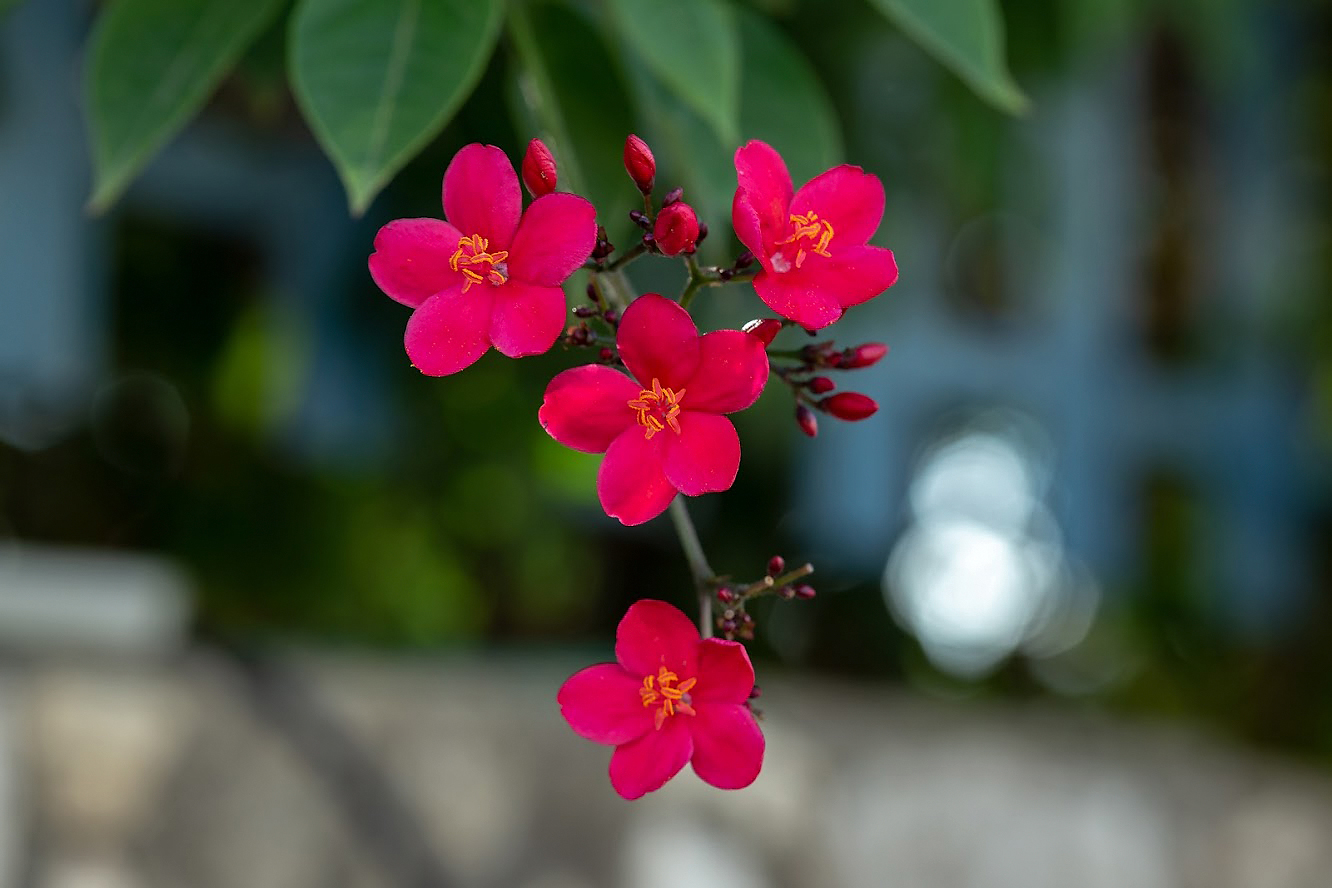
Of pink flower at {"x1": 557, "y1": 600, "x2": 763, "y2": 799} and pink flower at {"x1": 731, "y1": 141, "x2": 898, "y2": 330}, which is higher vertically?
pink flower at {"x1": 731, "y1": 141, "x2": 898, "y2": 330}

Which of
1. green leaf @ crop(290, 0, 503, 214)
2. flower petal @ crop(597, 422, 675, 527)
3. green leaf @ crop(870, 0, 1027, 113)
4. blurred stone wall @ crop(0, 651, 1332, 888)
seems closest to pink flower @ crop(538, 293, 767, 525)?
flower petal @ crop(597, 422, 675, 527)

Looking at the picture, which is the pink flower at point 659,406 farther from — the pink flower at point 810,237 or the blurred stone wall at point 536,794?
the blurred stone wall at point 536,794

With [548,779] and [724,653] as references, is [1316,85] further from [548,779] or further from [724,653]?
[724,653]

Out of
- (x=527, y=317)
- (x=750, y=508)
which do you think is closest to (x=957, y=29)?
(x=527, y=317)

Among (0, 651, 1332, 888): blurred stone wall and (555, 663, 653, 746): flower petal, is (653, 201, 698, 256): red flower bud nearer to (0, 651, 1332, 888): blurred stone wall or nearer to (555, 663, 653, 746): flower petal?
(555, 663, 653, 746): flower petal

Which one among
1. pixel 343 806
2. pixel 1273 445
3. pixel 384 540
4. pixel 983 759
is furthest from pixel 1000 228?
pixel 343 806

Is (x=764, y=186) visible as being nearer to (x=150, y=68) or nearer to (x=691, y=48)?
(x=691, y=48)

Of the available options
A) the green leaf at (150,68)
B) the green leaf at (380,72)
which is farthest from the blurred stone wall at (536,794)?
the green leaf at (380,72)
